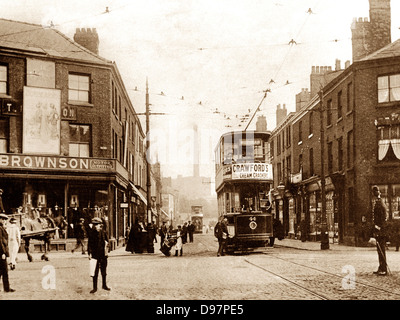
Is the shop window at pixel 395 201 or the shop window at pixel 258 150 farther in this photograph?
the shop window at pixel 395 201

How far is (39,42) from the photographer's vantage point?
59.2 feet

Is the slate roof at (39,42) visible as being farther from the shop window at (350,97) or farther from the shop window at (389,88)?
the shop window at (389,88)

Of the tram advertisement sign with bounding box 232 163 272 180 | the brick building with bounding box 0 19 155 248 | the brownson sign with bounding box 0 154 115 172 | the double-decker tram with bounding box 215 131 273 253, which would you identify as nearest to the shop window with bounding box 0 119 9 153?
the brick building with bounding box 0 19 155 248

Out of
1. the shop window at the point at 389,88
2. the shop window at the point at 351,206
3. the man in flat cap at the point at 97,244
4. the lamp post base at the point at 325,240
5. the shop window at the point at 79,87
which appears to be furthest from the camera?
the shop window at the point at 351,206

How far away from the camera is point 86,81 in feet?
60.4

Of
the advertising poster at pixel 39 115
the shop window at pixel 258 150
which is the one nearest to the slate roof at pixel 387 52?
the shop window at pixel 258 150

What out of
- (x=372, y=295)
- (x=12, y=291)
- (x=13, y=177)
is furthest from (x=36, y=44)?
(x=372, y=295)

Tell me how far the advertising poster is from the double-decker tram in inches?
249

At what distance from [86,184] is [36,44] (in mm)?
6016

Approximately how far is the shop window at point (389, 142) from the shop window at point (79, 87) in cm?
1236

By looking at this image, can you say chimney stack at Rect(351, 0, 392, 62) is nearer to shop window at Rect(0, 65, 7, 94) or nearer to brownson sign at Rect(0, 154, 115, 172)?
brownson sign at Rect(0, 154, 115, 172)

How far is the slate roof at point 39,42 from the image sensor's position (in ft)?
55.8

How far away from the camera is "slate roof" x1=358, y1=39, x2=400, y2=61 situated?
920 inches

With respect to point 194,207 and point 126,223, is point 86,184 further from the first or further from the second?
point 194,207
